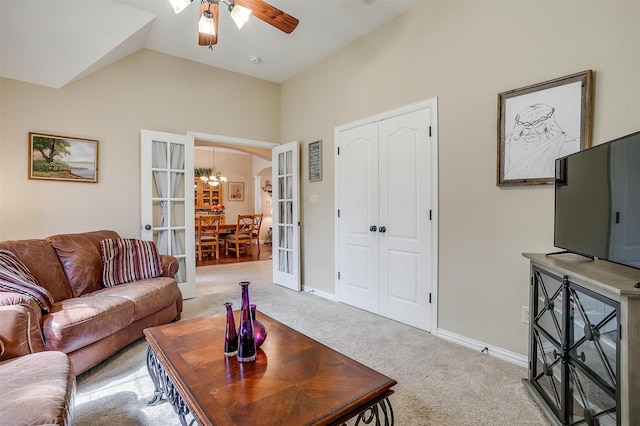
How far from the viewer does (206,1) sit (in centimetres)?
221

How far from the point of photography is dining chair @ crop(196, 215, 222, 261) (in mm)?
7047

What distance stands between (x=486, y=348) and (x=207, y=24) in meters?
3.24

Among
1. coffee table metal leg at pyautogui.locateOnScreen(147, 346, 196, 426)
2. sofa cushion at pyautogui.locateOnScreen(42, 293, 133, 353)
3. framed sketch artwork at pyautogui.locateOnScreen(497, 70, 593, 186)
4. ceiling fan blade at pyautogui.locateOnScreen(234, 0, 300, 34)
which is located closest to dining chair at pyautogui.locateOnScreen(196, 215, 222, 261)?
sofa cushion at pyautogui.locateOnScreen(42, 293, 133, 353)

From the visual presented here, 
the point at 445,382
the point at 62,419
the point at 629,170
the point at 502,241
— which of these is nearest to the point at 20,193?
the point at 62,419

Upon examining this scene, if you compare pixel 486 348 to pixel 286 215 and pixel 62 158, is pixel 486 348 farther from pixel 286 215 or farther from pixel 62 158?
pixel 62 158

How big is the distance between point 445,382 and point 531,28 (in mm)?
2579

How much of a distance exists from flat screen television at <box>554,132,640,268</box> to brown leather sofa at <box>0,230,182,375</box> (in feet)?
9.87

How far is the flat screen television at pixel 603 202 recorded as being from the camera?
4.40 ft

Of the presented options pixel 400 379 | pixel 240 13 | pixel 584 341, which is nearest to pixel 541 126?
pixel 584 341

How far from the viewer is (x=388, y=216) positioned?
11.0 ft

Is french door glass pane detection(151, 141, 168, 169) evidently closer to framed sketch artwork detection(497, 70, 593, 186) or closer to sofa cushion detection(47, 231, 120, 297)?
sofa cushion detection(47, 231, 120, 297)

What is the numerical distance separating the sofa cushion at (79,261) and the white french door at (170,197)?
A: 2.73ft

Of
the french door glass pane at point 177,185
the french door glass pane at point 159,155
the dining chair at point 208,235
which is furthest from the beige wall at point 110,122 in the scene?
the dining chair at point 208,235

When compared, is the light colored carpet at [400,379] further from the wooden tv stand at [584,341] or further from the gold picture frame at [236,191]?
the gold picture frame at [236,191]
